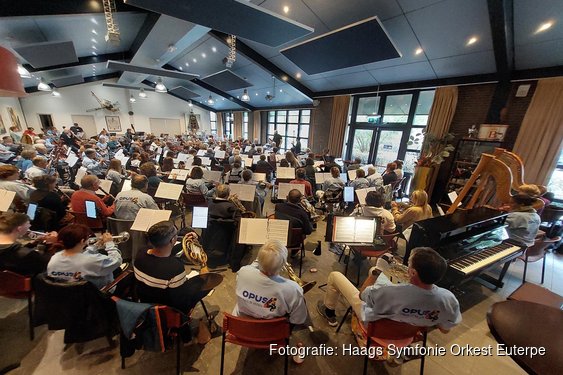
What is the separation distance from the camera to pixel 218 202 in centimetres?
292

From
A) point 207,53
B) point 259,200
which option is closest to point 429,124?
point 259,200

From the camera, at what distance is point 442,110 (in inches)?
227

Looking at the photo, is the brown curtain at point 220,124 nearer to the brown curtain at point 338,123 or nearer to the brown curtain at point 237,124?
the brown curtain at point 237,124

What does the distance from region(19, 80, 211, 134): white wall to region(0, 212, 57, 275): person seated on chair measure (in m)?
14.1

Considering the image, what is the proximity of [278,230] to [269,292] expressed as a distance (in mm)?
984

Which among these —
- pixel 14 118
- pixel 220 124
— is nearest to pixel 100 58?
pixel 14 118

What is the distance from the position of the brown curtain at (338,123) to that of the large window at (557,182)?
550 cm

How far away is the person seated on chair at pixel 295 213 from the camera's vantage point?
9.46ft

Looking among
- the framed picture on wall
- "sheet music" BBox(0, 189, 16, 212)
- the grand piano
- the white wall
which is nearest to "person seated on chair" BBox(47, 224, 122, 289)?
"sheet music" BBox(0, 189, 16, 212)

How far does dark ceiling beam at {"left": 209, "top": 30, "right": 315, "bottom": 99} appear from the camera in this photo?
239 inches

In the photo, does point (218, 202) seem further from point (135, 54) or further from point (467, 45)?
point (135, 54)

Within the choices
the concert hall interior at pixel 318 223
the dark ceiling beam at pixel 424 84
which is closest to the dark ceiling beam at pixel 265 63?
the concert hall interior at pixel 318 223

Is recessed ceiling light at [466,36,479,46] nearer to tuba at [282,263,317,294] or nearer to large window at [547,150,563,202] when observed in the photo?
large window at [547,150,563,202]

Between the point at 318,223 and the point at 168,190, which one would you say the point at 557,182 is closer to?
the point at 318,223
